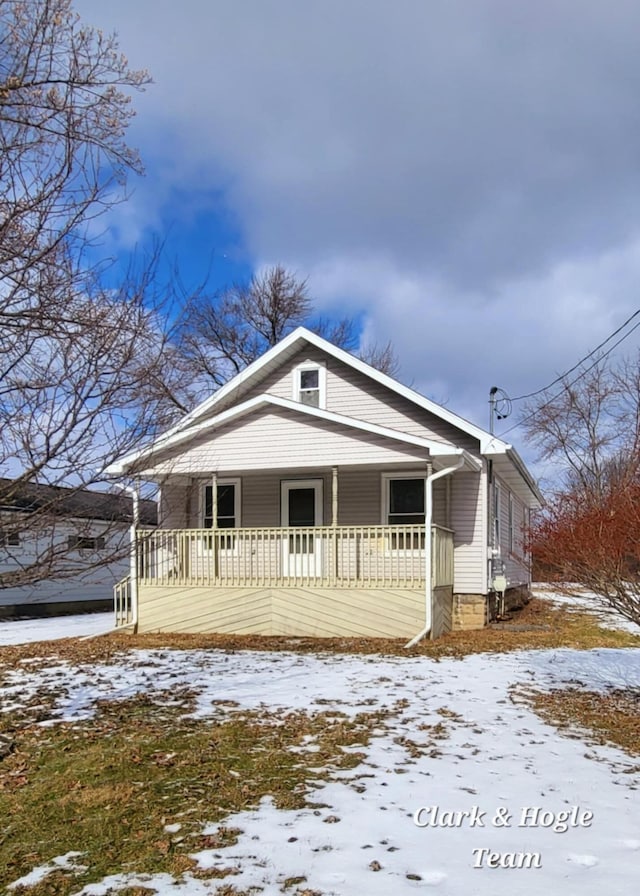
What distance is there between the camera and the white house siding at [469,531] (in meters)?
14.1

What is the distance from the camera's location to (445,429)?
557 inches

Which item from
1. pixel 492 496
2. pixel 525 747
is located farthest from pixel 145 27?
pixel 492 496

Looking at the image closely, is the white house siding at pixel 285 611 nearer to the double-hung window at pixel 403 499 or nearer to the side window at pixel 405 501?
the double-hung window at pixel 403 499

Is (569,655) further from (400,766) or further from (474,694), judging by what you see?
(400,766)

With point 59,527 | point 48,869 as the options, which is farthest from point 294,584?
point 48,869

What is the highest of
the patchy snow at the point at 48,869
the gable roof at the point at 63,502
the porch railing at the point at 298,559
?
the gable roof at the point at 63,502

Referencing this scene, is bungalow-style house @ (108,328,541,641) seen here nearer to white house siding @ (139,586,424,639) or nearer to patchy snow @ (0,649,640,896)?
white house siding @ (139,586,424,639)

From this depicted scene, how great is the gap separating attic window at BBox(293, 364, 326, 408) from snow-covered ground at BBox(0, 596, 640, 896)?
7.55 meters

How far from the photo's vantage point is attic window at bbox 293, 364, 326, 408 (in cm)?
1507

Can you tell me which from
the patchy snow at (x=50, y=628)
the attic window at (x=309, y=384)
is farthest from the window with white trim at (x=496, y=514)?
the patchy snow at (x=50, y=628)

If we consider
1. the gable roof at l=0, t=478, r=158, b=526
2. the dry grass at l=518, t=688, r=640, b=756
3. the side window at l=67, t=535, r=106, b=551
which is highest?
the gable roof at l=0, t=478, r=158, b=526

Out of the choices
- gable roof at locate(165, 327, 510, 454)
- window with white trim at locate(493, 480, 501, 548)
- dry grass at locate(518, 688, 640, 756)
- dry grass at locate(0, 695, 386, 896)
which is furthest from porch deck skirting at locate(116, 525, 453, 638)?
dry grass at locate(0, 695, 386, 896)

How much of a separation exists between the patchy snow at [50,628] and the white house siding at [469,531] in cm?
711

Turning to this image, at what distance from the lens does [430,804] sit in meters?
4.50
